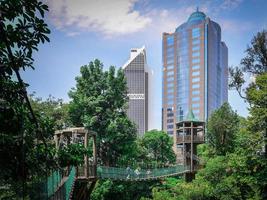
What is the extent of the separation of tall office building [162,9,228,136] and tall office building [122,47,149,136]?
81.4 ft

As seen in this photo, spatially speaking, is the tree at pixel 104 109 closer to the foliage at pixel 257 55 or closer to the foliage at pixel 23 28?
the foliage at pixel 257 55

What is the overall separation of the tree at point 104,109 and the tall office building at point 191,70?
205ft

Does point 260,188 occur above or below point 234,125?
below

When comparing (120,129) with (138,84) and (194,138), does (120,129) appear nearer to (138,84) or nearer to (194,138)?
(194,138)

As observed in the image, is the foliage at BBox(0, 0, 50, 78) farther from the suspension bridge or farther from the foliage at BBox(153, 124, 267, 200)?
the foliage at BBox(153, 124, 267, 200)

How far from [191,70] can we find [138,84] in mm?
32568

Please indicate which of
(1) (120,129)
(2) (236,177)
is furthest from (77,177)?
(1) (120,129)

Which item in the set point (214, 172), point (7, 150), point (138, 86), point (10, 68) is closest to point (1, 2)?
point (10, 68)

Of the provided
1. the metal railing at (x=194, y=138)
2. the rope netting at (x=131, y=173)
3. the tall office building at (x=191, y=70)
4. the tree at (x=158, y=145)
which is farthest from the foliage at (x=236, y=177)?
the tall office building at (x=191, y=70)

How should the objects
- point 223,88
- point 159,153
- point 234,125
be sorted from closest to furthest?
point 234,125, point 159,153, point 223,88

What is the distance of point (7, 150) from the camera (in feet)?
10.8

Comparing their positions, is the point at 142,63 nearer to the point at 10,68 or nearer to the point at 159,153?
the point at 159,153

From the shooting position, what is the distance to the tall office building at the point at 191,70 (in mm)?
86250

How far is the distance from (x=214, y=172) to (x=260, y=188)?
1.98 m
